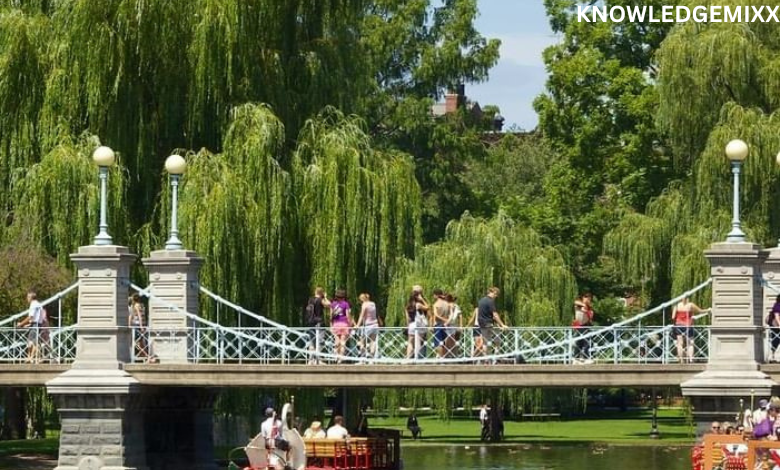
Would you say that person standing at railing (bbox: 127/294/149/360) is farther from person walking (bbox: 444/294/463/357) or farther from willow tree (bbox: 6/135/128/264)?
person walking (bbox: 444/294/463/357)

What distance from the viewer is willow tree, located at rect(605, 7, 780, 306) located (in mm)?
51156

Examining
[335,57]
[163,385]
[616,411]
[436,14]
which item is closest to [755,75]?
[335,57]

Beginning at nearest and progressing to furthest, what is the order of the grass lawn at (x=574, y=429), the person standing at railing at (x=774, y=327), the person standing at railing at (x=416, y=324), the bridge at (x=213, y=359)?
the bridge at (x=213, y=359) → the person standing at railing at (x=774, y=327) → the person standing at railing at (x=416, y=324) → the grass lawn at (x=574, y=429)

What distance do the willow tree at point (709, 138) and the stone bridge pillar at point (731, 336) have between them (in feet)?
45.9

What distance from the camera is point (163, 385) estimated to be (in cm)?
3894

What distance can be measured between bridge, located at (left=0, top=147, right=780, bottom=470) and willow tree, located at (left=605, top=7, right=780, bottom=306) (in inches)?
383

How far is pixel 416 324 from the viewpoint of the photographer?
3959 cm

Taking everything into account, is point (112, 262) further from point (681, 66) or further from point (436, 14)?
point (436, 14)

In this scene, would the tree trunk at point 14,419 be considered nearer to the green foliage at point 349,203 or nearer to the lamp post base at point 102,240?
the green foliage at point 349,203

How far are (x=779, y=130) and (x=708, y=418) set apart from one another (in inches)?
663

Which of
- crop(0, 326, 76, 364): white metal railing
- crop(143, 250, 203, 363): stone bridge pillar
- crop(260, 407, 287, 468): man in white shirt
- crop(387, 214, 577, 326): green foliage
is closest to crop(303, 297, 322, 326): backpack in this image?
crop(143, 250, 203, 363): stone bridge pillar

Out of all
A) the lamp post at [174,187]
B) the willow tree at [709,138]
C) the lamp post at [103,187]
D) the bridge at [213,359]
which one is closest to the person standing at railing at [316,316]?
the bridge at [213,359]

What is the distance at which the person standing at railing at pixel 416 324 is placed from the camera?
38.7 m

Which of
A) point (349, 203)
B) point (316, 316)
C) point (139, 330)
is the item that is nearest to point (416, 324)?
point (316, 316)
